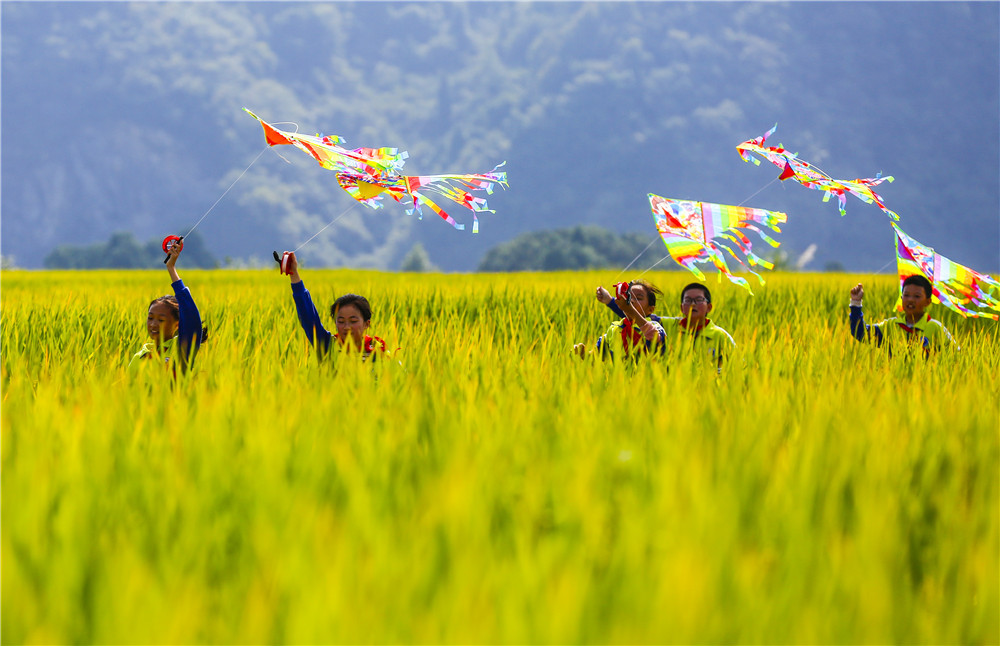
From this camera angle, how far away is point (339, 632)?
3.94ft

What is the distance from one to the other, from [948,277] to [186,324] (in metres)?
5.12

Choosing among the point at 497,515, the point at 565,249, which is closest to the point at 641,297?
the point at 497,515

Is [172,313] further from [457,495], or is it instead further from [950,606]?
[950,606]

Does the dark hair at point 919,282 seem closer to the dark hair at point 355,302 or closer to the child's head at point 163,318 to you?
the dark hair at point 355,302

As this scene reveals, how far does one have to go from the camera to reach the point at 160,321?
13.0 feet

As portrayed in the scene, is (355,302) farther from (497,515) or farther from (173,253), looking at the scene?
(497,515)

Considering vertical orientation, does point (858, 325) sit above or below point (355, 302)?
above

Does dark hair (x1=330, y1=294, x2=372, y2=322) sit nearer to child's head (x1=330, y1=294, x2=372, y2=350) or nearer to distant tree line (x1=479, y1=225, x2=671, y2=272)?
child's head (x1=330, y1=294, x2=372, y2=350)

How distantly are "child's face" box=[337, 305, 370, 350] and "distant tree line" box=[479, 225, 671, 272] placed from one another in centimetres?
5601

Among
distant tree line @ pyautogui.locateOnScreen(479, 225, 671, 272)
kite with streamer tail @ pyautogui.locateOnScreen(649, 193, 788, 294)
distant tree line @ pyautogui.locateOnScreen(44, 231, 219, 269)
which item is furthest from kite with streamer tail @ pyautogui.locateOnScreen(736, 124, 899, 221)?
distant tree line @ pyautogui.locateOnScreen(44, 231, 219, 269)

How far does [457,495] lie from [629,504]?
1.38 ft

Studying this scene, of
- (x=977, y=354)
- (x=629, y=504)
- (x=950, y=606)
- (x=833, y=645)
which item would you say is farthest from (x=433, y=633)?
(x=977, y=354)

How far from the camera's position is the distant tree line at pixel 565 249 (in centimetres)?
6197

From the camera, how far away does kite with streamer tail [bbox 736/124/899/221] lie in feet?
14.6
